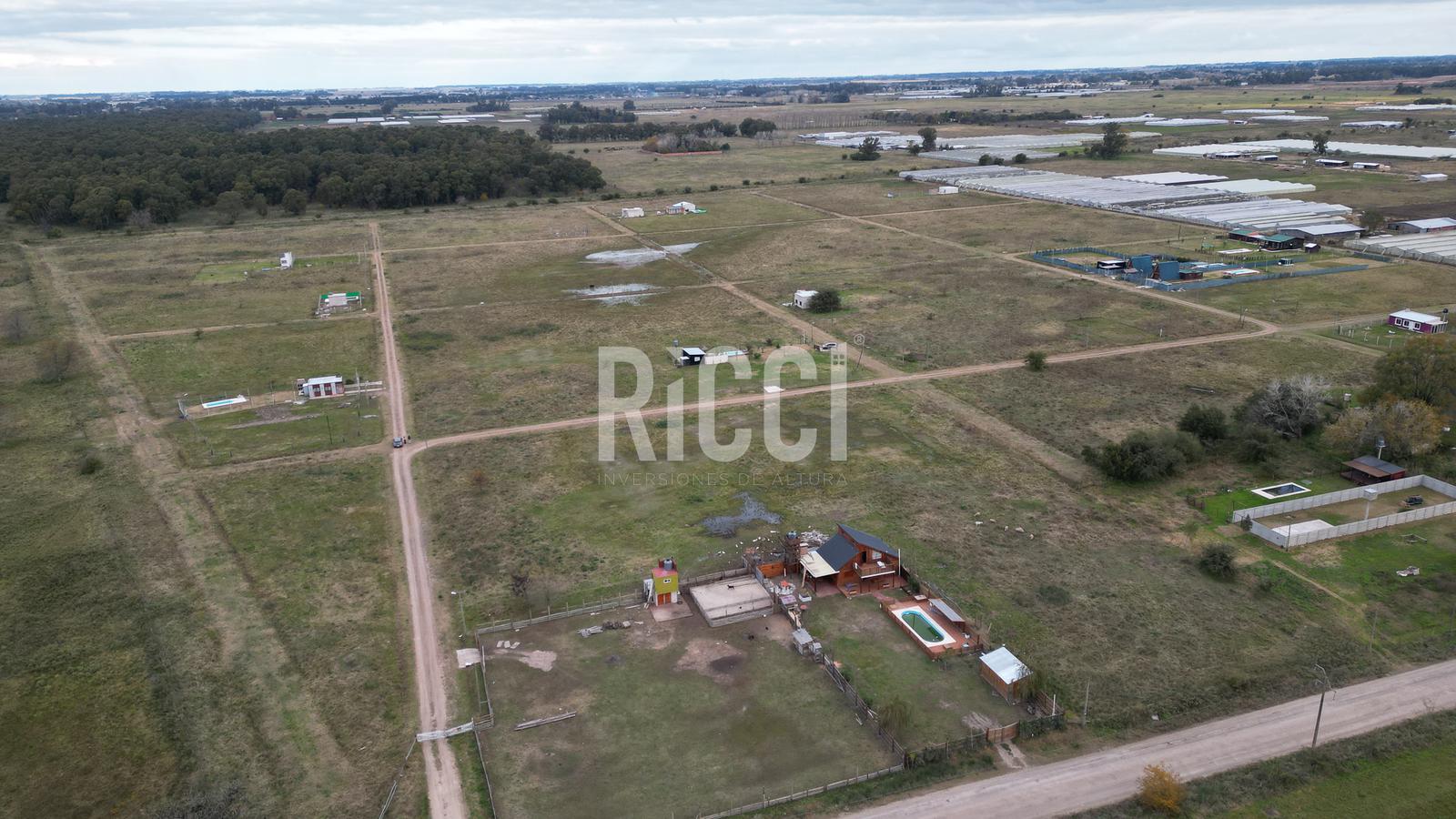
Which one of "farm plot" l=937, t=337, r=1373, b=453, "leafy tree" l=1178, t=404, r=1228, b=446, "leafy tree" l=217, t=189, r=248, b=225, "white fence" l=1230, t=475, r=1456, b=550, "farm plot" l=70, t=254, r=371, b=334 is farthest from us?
"leafy tree" l=217, t=189, r=248, b=225

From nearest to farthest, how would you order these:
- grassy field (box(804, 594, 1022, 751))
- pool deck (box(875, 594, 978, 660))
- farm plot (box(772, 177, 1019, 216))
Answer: grassy field (box(804, 594, 1022, 751)) → pool deck (box(875, 594, 978, 660)) → farm plot (box(772, 177, 1019, 216))

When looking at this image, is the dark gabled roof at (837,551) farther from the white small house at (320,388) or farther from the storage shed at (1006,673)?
the white small house at (320,388)

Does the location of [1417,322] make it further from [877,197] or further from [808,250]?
[877,197]

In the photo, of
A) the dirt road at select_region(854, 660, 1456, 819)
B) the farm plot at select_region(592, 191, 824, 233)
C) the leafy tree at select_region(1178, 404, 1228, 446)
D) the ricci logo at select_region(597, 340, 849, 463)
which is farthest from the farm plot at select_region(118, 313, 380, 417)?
the leafy tree at select_region(1178, 404, 1228, 446)

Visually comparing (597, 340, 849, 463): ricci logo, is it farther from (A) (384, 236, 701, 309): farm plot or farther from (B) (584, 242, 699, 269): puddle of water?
(B) (584, 242, 699, 269): puddle of water

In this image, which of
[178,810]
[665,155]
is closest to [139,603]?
[178,810]

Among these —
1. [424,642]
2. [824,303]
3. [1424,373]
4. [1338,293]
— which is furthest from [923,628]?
[1338,293]
